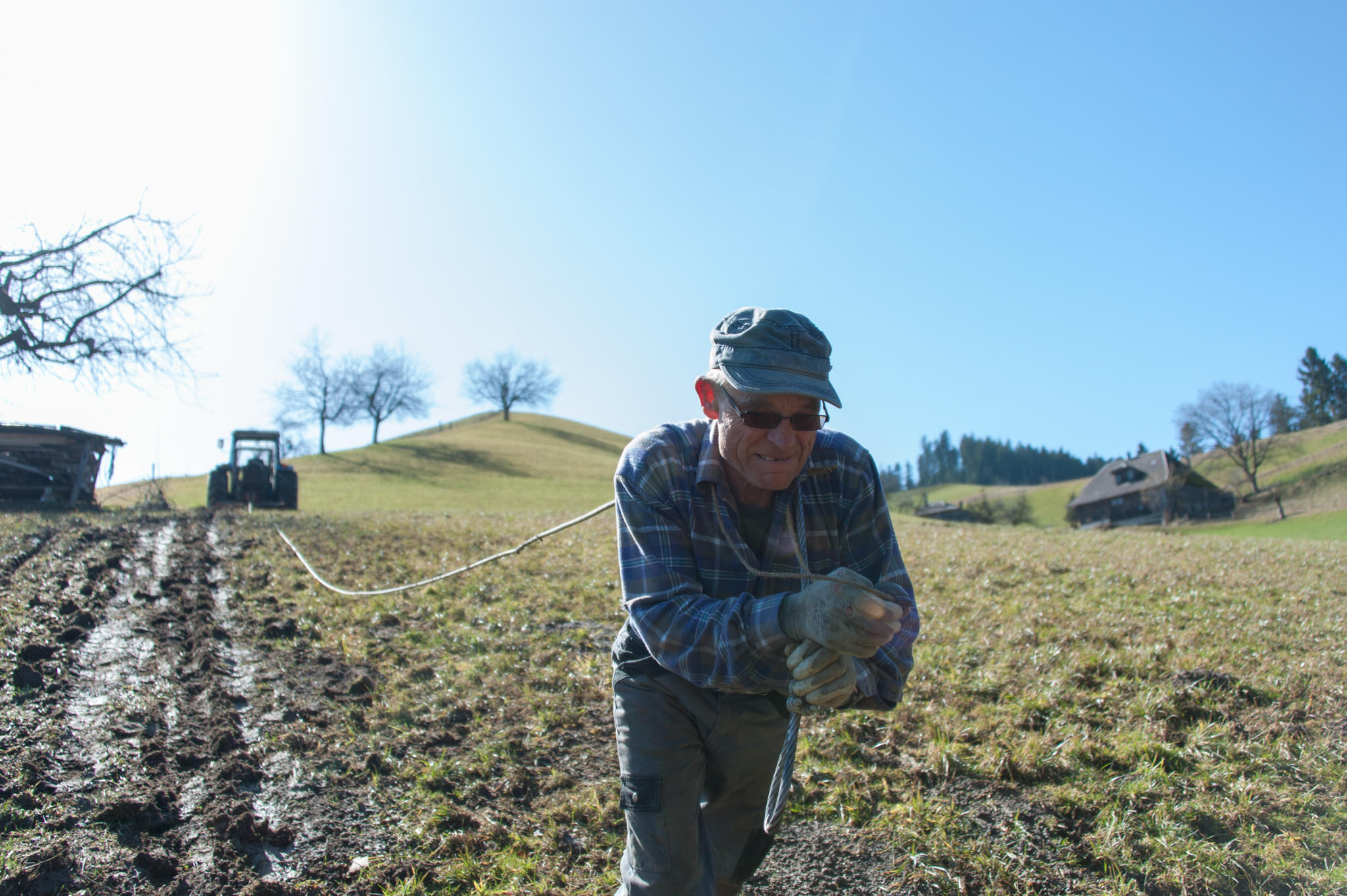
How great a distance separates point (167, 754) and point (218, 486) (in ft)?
66.4

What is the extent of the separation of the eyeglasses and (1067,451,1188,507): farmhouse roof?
62.2 meters

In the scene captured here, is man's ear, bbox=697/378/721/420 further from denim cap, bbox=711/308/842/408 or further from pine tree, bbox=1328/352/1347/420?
pine tree, bbox=1328/352/1347/420

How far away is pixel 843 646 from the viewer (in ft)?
5.62

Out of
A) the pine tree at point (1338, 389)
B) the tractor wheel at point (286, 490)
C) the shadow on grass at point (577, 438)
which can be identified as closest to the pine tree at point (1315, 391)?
the pine tree at point (1338, 389)

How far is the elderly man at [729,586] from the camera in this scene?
200 cm

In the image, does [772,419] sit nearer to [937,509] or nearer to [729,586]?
[729,586]

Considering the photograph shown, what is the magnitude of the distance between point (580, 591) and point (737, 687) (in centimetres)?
590

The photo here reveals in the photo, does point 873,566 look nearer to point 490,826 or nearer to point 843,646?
point 843,646

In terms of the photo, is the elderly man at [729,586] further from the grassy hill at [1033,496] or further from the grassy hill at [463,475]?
the grassy hill at [1033,496]

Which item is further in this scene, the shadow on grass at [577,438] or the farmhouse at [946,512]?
the shadow on grass at [577,438]

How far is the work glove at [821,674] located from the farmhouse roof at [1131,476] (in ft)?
205

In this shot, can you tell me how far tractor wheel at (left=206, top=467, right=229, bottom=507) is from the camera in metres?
21.1

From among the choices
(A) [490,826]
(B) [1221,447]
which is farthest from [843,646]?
(B) [1221,447]

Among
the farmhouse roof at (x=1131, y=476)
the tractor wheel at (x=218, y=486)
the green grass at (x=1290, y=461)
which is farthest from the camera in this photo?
the farmhouse roof at (x=1131, y=476)
